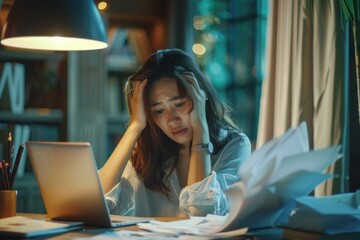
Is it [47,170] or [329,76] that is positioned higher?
[329,76]

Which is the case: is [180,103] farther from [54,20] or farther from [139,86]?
[54,20]

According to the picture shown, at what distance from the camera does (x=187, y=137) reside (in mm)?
2414

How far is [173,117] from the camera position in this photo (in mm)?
2393

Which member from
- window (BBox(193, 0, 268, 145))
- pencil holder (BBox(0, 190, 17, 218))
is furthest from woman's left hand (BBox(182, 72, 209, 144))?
window (BBox(193, 0, 268, 145))

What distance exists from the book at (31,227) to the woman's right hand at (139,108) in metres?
0.71

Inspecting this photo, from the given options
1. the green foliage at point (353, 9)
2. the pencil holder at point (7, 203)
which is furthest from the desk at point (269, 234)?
the green foliage at point (353, 9)

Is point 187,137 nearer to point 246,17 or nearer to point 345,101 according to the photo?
point 345,101

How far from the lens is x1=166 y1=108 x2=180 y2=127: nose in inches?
→ 93.8

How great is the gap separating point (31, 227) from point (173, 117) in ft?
2.74

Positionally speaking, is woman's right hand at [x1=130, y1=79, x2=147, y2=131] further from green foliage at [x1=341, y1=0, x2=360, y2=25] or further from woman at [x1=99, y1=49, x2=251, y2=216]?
green foliage at [x1=341, y1=0, x2=360, y2=25]

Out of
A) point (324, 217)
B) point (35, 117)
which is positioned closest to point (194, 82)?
point (324, 217)

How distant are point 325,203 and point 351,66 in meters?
1.34

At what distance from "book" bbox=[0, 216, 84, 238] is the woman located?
48 centimetres

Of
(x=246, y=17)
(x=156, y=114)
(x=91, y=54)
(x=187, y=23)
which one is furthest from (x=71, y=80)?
(x=156, y=114)
